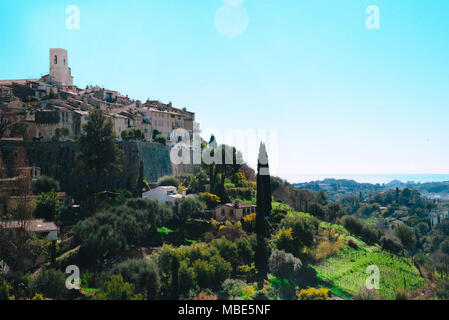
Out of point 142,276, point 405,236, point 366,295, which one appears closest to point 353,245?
point 366,295

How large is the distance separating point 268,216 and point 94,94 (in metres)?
35.9

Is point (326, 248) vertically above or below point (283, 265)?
below

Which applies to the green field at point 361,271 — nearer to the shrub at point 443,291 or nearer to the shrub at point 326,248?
the shrub at point 326,248

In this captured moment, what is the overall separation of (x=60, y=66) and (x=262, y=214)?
167 feet

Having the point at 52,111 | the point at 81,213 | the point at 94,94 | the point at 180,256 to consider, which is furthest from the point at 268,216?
the point at 94,94

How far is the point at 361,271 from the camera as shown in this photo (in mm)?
27781

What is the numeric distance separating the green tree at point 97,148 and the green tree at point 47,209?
15.3 ft

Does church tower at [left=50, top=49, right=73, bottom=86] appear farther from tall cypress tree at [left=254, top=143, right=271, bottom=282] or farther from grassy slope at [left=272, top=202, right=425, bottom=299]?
grassy slope at [left=272, top=202, right=425, bottom=299]

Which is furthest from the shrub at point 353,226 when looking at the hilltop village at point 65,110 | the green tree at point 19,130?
the green tree at point 19,130

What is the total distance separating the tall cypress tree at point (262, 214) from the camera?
23.4m

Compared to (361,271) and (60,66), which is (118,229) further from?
(60,66)

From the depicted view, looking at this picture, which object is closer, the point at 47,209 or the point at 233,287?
the point at 233,287

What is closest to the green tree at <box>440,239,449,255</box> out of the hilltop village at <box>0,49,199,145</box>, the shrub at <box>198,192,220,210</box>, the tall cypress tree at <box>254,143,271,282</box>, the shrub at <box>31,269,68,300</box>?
the tall cypress tree at <box>254,143,271,282</box>
